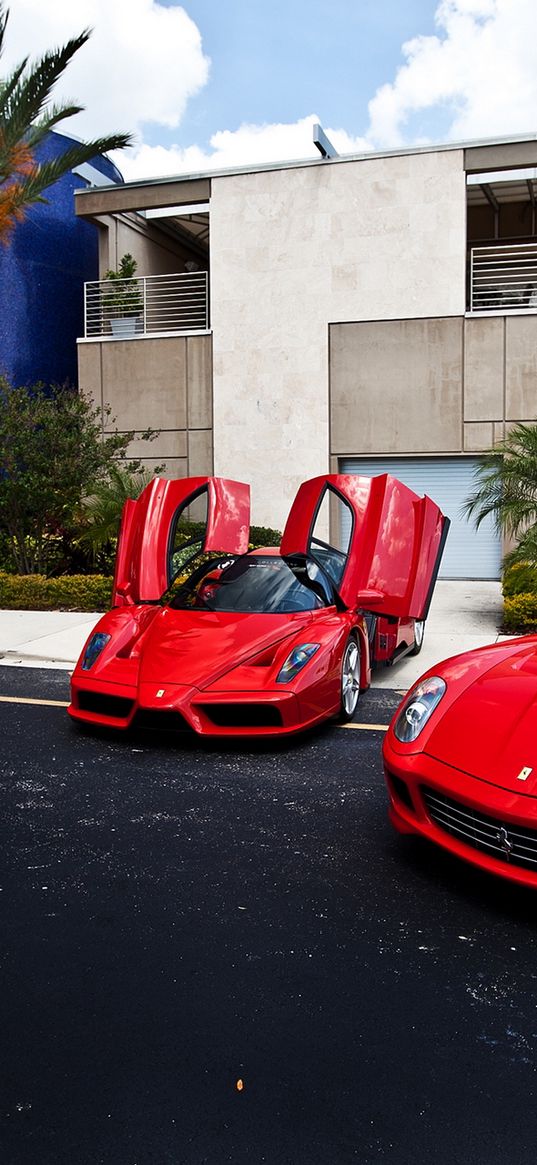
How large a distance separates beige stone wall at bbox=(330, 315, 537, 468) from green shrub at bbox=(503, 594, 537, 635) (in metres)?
6.57

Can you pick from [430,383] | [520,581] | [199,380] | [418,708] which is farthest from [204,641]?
[199,380]

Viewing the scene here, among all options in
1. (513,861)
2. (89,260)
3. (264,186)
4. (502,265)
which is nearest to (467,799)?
(513,861)

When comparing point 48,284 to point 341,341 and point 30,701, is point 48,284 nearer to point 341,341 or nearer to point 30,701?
point 341,341

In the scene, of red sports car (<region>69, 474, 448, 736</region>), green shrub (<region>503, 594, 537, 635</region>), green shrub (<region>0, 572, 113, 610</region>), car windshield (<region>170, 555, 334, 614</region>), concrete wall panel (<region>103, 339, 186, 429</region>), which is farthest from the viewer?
concrete wall panel (<region>103, 339, 186, 429</region>)

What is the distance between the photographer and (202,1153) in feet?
7.23

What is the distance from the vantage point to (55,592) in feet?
40.9

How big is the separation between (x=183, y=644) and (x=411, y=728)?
7.98 ft

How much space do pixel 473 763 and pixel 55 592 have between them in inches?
382

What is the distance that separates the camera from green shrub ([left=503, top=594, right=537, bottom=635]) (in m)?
10.1

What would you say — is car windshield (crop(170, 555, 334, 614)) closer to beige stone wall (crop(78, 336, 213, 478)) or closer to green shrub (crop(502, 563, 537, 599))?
green shrub (crop(502, 563, 537, 599))

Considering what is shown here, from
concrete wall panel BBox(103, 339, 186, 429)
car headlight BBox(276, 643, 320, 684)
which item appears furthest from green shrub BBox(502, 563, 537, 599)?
concrete wall panel BBox(103, 339, 186, 429)

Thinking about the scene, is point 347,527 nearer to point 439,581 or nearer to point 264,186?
point 439,581

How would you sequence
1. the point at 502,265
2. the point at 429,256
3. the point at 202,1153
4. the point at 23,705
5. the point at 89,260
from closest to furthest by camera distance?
the point at 202,1153 < the point at 23,705 < the point at 429,256 < the point at 502,265 < the point at 89,260

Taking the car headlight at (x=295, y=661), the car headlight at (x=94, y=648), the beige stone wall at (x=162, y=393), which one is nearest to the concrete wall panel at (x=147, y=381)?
the beige stone wall at (x=162, y=393)
